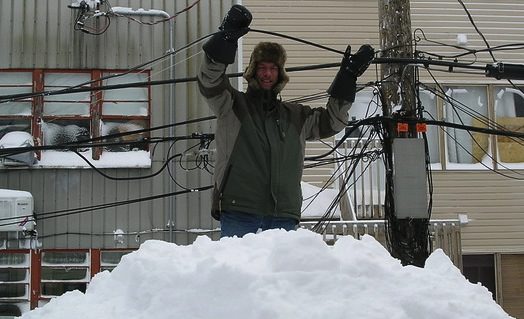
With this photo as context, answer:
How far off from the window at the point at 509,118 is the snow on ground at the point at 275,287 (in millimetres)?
8771

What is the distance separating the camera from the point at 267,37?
10719mm

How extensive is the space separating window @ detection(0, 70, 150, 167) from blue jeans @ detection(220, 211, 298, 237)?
5441 mm

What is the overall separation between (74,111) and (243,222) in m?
6.13

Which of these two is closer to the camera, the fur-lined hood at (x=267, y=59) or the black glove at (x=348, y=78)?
the fur-lined hood at (x=267, y=59)

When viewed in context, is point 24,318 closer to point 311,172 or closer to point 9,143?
point 9,143

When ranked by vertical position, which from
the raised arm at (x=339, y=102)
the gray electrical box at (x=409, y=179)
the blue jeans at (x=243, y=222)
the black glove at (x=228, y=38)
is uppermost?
the black glove at (x=228, y=38)

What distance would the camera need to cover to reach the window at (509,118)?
37.2 feet

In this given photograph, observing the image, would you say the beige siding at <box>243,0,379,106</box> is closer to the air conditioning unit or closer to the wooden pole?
the wooden pole

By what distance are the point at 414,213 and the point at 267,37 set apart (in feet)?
17.3

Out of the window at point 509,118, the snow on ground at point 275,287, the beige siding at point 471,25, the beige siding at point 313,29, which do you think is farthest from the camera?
the window at point 509,118

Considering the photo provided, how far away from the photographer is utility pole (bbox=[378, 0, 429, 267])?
247 inches

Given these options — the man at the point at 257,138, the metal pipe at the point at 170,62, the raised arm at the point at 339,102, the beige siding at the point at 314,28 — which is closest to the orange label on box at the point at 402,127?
the raised arm at the point at 339,102

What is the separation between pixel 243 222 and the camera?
4.11 metres

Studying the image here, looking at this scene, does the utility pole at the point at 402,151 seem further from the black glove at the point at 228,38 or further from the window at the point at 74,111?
the window at the point at 74,111
